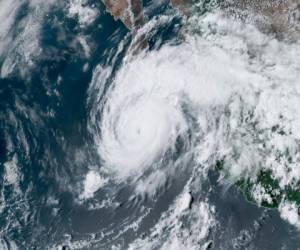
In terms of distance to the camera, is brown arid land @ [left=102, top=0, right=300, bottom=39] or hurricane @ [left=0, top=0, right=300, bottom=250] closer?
hurricane @ [left=0, top=0, right=300, bottom=250]

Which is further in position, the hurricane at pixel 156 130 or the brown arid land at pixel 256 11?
the brown arid land at pixel 256 11

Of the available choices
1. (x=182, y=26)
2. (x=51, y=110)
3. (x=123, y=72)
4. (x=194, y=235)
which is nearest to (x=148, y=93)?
(x=123, y=72)

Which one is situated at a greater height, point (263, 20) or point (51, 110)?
point (51, 110)

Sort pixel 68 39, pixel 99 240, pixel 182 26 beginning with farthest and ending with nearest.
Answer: pixel 68 39, pixel 182 26, pixel 99 240

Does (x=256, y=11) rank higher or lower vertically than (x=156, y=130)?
higher

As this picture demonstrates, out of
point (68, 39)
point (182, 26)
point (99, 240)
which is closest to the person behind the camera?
point (99, 240)

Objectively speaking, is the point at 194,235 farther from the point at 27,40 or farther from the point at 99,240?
the point at 27,40

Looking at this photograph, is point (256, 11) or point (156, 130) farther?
point (256, 11)

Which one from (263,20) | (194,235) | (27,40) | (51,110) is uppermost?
(27,40)
